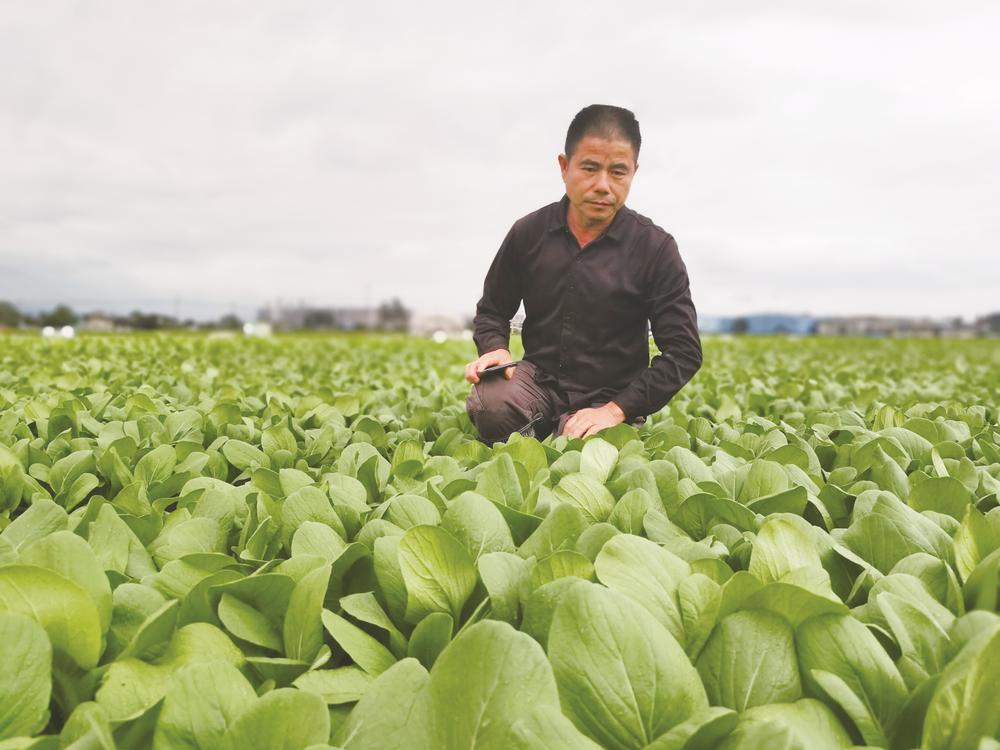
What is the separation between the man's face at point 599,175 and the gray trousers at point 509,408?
892mm

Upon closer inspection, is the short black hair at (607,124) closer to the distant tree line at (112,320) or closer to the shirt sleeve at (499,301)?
the shirt sleeve at (499,301)

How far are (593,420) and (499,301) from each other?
3.76ft

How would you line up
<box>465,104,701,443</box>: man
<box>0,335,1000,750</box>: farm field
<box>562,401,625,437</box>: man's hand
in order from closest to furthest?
<box>0,335,1000,750</box>: farm field, <box>562,401,625,437</box>: man's hand, <box>465,104,701,443</box>: man

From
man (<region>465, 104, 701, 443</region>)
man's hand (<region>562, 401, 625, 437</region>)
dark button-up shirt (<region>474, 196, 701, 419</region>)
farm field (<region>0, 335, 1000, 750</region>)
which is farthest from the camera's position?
dark button-up shirt (<region>474, 196, 701, 419</region>)

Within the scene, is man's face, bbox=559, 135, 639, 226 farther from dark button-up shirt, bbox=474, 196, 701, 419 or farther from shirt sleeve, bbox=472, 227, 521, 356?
shirt sleeve, bbox=472, 227, 521, 356

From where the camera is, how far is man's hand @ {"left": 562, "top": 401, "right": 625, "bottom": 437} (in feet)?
10.4

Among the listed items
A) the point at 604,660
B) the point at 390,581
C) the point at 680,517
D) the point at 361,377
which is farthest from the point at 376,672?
the point at 361,377

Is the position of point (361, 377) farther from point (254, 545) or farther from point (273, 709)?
point (273, 709)

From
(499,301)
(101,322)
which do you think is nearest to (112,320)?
(101,322)

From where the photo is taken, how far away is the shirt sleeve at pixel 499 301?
13.1 feet

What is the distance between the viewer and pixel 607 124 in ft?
10.7

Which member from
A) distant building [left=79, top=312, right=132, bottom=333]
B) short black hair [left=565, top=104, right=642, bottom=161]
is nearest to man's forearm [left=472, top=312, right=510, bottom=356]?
short black hair [left=565, top=104, right=642, bottom=161]

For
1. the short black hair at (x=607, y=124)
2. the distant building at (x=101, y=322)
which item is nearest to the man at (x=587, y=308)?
the short black hair at (x=607, y=124)

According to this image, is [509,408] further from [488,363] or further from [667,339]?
[667,339]
